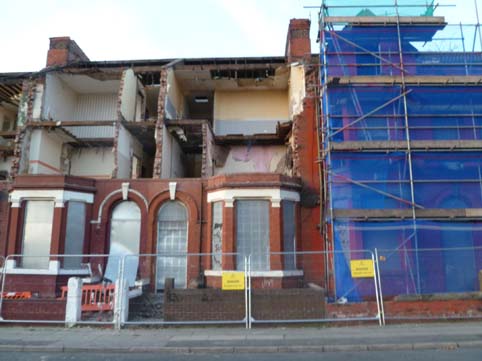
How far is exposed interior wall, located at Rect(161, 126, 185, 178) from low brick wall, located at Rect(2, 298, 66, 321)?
8.55m

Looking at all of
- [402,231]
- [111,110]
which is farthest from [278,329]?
[111,110]

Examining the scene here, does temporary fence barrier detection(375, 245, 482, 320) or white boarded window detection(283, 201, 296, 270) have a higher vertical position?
white boarded window detection(283, 201, 296, 270)

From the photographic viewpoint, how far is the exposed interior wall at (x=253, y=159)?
2328 centimetres

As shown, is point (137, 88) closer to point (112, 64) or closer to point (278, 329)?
point (112, 64)

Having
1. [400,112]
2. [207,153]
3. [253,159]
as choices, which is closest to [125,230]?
[207,153]

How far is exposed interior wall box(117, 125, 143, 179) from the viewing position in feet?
66.3

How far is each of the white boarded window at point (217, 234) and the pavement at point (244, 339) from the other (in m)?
4.38

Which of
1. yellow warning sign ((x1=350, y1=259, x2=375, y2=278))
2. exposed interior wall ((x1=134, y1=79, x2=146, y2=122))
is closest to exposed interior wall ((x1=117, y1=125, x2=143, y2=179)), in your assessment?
exposed interior wall ((x1=134, y1=79, x2=146, y2=122))

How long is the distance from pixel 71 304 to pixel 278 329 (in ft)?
20.4

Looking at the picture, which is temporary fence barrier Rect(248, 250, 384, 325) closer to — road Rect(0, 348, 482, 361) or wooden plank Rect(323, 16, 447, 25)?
road Rect(0, 348, 482, 361)

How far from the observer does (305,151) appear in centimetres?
1811

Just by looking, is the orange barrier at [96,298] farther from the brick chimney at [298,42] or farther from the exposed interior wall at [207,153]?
→ the brick chimney at [298,42]

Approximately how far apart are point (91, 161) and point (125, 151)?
13.8 feet

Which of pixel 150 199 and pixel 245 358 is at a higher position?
pixel 150 199
